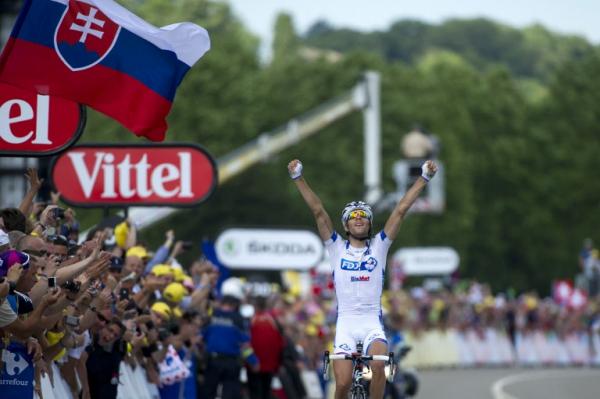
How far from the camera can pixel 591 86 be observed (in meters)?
99.2

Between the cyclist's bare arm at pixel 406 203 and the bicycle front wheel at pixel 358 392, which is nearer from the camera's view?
the bicycle front wheel at pixel 358 392

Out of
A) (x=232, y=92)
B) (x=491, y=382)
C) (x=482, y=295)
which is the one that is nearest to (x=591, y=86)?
(x=232, y=92)

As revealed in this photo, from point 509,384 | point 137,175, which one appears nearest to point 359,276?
point 137,175

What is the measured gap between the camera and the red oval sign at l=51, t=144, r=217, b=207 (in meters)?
19.9

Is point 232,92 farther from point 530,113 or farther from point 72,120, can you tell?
point 72,120

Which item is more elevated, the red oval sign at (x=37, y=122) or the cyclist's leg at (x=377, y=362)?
the red oval sign at (x=37, y=122)

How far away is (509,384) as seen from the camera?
38438mm

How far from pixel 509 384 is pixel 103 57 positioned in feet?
82.7

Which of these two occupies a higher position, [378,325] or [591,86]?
[591,86]

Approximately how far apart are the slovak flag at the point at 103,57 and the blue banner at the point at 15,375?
216 centimetres

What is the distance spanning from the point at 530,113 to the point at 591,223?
8.50m

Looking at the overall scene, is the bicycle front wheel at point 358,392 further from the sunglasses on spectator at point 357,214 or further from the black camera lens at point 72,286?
the black camera lens at point 72,286

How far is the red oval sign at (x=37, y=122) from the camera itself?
1440cm

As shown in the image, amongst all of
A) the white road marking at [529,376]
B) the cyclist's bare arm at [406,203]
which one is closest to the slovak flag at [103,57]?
the cyclist's bare arm at [406,203]
